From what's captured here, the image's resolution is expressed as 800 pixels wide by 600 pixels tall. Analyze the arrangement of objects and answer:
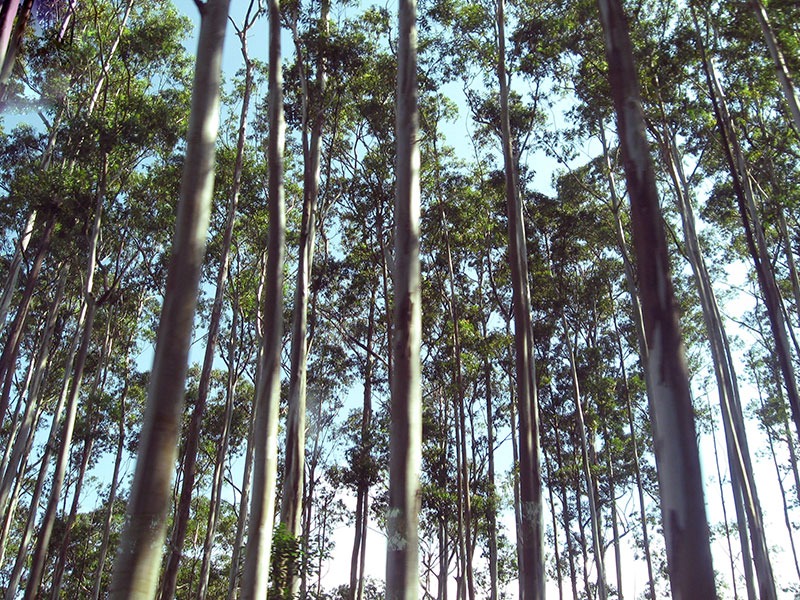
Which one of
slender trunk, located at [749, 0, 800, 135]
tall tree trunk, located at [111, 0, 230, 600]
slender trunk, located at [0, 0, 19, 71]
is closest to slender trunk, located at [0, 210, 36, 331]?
slender trunk, located at [0, 0, 19, 71]

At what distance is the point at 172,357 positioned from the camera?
2.93 m

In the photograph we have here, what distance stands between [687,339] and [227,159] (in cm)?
1241

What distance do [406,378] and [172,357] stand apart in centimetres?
150

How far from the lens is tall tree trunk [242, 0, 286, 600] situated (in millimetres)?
5211

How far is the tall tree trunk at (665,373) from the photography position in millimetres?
2684

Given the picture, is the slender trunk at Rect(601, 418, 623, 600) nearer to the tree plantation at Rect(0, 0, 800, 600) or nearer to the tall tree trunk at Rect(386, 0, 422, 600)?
the tree plantation at Rect(0, 0, 800, 600)

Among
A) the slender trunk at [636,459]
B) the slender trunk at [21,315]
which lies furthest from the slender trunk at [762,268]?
the slender trunk at [21,315]

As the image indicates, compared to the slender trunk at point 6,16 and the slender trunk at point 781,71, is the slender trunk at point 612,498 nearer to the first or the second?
the slender trunk at point 781,71

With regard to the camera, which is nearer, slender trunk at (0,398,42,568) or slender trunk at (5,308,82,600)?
slender trunk at (5,308,82,600)

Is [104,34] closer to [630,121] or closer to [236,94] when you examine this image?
[236,94]

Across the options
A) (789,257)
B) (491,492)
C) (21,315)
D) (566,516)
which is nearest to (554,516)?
(566,516)

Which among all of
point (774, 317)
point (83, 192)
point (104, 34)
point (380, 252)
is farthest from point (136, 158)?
point (774, 317)

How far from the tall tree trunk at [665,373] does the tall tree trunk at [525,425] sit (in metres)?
3.18

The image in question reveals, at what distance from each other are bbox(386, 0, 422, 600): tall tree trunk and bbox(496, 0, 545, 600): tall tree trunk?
2.70m
